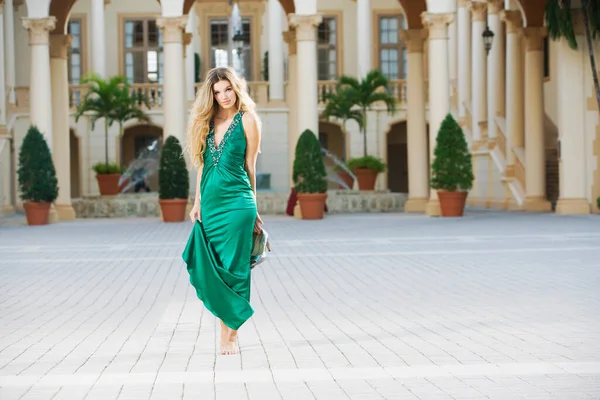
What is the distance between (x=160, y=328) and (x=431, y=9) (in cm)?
1786

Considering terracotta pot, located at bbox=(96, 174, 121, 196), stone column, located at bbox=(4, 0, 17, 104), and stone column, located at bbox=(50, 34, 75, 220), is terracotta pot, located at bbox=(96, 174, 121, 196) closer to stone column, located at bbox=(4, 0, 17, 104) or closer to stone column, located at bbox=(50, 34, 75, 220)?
stone column, located at bbox=(50, 34, 75, 220)

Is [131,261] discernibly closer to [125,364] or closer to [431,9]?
[125,364]

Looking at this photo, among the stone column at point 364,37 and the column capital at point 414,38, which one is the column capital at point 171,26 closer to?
the column capital at point 414,38

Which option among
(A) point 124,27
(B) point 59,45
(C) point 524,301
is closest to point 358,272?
(C) point 524,301

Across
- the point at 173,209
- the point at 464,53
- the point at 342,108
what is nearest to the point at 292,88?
the point at 342,108

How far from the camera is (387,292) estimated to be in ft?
32.7

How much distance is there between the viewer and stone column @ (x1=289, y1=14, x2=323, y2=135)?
79.8 feet

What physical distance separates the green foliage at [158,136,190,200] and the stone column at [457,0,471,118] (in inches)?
511

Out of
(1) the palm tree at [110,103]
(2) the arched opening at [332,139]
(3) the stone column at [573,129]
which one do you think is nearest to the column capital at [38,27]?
(1) the palm tree at [110,103]

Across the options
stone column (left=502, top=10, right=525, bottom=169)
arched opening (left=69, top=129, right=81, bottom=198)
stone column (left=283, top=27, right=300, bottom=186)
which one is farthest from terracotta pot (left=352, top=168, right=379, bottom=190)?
arched opening (left=69, top=129, right=81, bottom=198)

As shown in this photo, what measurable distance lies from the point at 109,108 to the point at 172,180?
10.7 m

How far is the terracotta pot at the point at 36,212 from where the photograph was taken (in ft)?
76.0

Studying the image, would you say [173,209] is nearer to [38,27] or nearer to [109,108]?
[38,27]

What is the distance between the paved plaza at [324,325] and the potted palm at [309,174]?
7610 millimetres
